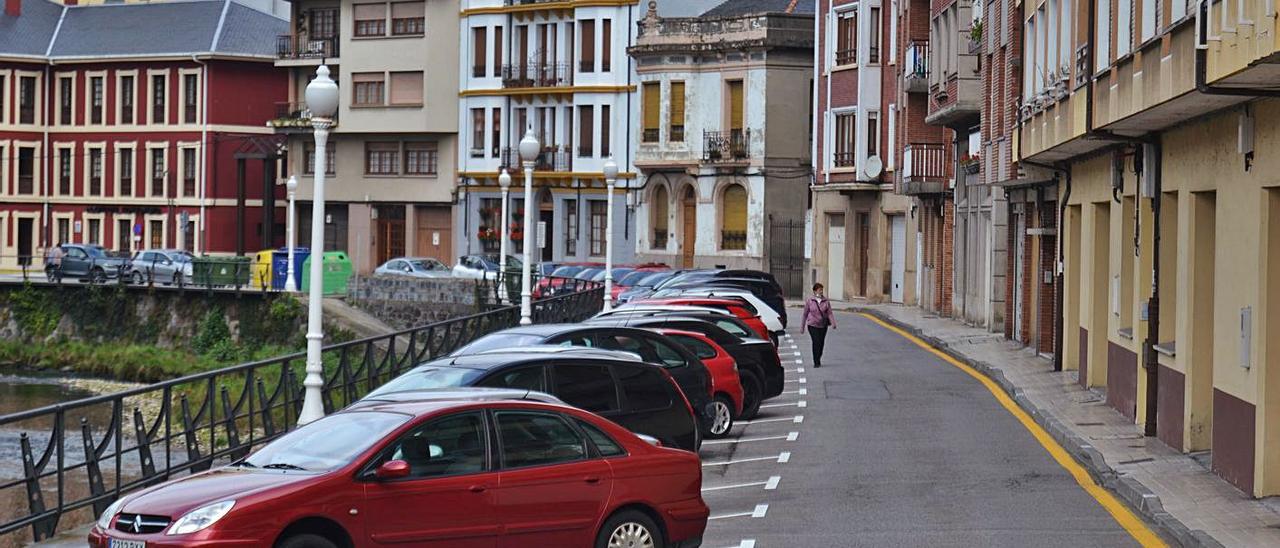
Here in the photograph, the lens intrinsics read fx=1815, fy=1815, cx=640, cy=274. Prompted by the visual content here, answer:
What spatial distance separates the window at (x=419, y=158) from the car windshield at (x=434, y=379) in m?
57.4

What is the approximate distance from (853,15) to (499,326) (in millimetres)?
29563

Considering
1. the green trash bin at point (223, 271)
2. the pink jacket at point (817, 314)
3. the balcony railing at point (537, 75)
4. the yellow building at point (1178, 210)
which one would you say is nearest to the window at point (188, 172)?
the balcony railing at point (537, 75)

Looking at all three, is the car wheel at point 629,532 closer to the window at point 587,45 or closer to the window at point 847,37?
the window at point 847,37

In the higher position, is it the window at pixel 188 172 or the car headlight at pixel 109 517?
the window at pixel 188 172

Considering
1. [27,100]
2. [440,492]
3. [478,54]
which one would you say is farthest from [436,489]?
[27,100]

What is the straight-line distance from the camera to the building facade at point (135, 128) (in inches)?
2975

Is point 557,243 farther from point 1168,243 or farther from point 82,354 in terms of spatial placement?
point 1168,243

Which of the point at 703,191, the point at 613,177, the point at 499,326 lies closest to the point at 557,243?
the point at 703,191

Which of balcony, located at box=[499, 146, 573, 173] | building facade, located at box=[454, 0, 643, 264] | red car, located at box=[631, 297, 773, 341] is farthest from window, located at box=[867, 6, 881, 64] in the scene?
red car, located at box=[631, 297, 773, 341]

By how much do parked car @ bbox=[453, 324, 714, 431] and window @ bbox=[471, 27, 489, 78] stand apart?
52.4 metres

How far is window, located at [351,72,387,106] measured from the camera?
241 feet

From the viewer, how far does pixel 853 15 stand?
58969 millimetres

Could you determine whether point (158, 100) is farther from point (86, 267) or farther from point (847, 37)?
point (847, 37)

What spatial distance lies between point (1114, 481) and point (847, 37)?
4279 cm
